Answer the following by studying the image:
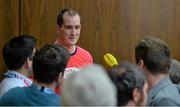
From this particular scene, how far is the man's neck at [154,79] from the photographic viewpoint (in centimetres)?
258

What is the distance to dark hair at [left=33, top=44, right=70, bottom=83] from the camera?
2.49 m

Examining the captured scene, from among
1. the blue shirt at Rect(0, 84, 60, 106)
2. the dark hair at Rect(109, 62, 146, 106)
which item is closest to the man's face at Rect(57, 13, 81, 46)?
the blue shirt at Rect(0, 84, 60, 106)

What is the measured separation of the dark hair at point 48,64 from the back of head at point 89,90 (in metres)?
0.93

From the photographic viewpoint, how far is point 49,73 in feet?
8.16

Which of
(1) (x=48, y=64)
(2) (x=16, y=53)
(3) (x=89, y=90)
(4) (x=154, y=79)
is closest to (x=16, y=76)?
(2) (x=16, y=53)

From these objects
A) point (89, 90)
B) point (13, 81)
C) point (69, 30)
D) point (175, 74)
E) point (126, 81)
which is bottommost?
point (13, 81)

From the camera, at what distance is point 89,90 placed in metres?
1.51

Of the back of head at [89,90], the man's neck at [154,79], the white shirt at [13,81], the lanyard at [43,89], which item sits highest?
the back of head at [89,90]

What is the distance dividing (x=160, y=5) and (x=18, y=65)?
2.56 metres

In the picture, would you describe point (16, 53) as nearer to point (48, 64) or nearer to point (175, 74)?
point (48, 64)

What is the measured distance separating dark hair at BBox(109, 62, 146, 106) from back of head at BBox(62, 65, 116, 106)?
448mm

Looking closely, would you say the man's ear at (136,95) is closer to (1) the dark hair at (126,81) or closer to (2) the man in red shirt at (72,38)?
(1) the dark hair at (126,81)

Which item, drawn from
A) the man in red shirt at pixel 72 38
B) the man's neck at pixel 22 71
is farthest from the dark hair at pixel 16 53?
the man in red shirt at pixel 72 38

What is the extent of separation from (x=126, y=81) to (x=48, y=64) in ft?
2.01
